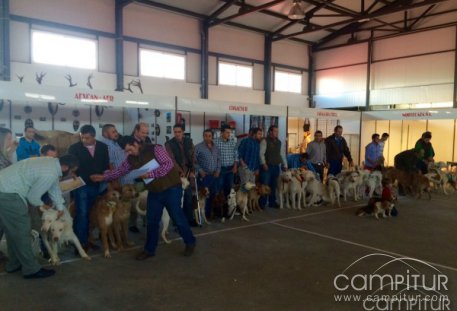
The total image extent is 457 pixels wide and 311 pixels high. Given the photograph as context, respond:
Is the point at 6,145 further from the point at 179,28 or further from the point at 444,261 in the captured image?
the point at 179,28

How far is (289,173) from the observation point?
24.0 feet

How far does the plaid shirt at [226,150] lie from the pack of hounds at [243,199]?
0.46 meters

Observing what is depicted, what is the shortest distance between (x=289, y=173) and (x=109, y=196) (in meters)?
3.80

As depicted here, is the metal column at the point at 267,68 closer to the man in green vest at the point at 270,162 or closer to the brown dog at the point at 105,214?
the man in green vest at the point at 270,162

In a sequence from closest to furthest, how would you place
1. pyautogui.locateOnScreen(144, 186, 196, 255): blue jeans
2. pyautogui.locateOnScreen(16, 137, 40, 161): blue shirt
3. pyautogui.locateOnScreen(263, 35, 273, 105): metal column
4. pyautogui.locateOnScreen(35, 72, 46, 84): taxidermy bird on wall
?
pyautogui.locateOnScreen(144, 186, 196, 255): blue jeans
pyautogui.locateOnScreen(16, 137, 40, 161): blue shirt
pyautogui.locateOnScreen(35, 72, 46, 84): taxidermy bird on wall
pyautogui.locateOnScreen(263, 35, 273, 105): metal column

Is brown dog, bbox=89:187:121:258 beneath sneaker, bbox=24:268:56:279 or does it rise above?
above

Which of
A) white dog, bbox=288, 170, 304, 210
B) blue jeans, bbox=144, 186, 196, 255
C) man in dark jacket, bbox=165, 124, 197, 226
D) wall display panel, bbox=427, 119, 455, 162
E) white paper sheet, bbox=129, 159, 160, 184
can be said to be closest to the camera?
white paper sheet, bbox=129, 159, 160, 184

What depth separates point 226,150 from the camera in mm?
6352

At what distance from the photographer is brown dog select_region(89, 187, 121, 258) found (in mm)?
4348

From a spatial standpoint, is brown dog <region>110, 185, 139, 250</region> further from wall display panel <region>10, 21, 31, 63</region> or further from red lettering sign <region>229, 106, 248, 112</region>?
wall display panel <region>10, 21, 31, 63</region>

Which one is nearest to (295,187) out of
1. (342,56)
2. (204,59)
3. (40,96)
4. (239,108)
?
(239,108)

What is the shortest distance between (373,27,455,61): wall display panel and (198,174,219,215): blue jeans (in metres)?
11.7

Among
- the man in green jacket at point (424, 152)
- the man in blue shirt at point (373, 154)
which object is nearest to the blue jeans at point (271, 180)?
the man in blue shirt at point (373, 154)

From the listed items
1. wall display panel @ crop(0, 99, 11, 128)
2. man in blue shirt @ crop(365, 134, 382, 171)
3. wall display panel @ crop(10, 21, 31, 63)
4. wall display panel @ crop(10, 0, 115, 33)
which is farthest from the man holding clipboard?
wall display panel @ crop(10, 0, 115, 33)
